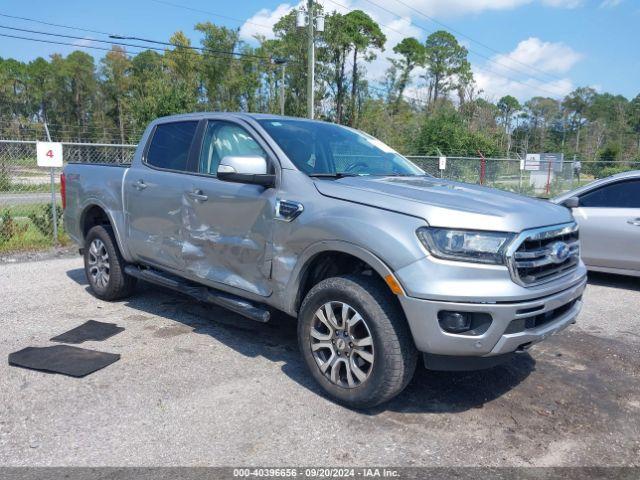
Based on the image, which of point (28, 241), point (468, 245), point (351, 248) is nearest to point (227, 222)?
point (351, 248)

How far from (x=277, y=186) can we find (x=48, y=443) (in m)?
2.16

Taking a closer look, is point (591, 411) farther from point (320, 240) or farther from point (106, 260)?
point (106, 260)

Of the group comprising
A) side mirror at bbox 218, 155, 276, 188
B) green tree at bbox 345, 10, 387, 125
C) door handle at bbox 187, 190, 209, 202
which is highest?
green tree at bbox 345, 10, 387, 125

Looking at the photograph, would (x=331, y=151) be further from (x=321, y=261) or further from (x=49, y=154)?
(x=49, y=154)

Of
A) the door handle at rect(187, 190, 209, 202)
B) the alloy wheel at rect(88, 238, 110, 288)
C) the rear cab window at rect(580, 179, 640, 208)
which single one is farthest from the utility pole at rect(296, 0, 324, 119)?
the door handle at rect(187, 190, 209, 202)

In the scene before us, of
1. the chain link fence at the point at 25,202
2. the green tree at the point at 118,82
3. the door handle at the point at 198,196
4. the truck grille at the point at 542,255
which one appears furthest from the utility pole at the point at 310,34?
the green tree at the point at 118,82

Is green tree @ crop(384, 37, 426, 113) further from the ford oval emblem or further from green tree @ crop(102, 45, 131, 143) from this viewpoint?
the ford oval emblem

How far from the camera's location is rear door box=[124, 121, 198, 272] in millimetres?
4754

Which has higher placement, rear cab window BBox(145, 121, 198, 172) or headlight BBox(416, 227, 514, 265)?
rear cab window BBox(145, 121, 198, 172)

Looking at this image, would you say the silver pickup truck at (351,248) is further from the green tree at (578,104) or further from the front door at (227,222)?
the green tree at (578,104)

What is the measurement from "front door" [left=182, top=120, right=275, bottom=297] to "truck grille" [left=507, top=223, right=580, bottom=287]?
5.61 ft

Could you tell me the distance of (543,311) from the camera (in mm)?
3188

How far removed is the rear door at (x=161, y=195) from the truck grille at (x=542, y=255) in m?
2.85

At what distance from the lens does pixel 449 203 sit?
3.23 metres
